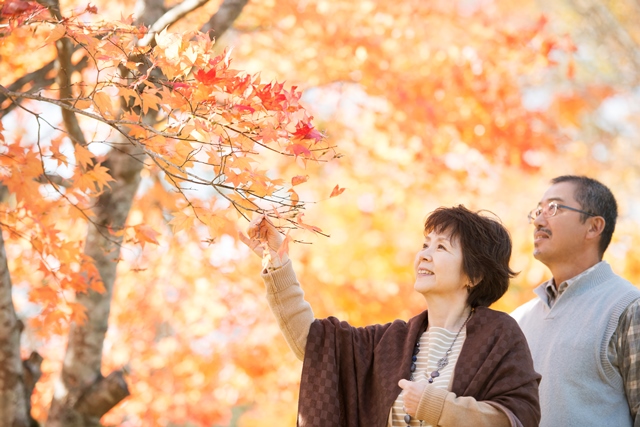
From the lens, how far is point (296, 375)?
22.4ft

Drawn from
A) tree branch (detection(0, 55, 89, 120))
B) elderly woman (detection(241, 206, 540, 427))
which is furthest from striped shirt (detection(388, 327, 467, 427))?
tree branch (detection(0, 55, 89, 120))

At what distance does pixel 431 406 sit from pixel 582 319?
90 centimetres

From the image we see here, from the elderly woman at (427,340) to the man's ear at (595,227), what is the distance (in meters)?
0.62

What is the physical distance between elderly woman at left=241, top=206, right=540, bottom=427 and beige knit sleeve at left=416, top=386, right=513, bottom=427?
0.24 feet

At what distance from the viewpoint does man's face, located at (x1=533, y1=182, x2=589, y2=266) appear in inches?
104

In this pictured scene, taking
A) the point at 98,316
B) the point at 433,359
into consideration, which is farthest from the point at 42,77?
the point at 433,359

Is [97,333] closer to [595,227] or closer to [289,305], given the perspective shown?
[289,305]

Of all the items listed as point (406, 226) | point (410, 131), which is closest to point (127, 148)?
point (410, 131)

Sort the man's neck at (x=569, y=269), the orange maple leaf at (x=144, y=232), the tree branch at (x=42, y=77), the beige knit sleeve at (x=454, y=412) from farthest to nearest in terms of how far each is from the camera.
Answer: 1. the tree branch at (x=42, y=77)
2. the orange maple leaf at (x=144, y=232)
3. the man's neck at (x=569, y=269)
4. the beige knit sleeve at (x=454, y=412)

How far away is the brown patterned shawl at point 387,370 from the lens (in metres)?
1.93

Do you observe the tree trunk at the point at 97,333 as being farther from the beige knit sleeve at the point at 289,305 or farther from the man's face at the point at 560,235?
the man's face at the point at 560,235

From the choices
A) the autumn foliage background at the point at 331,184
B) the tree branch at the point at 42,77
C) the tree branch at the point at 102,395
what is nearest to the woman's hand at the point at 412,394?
the tree branch at the point at 102,395

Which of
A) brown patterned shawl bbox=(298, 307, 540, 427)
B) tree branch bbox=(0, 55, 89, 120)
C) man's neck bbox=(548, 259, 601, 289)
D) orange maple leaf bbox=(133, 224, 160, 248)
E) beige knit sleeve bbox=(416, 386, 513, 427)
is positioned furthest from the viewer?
tree branch bbox=(0, 55, 89, 120)

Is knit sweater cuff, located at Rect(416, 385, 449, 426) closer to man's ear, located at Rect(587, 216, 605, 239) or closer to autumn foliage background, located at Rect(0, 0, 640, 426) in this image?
man's ear, located at Rect(587, 216, 605, 239)
